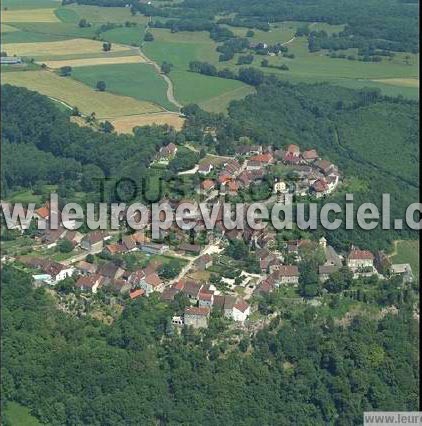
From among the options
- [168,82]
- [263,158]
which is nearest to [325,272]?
[263,158]

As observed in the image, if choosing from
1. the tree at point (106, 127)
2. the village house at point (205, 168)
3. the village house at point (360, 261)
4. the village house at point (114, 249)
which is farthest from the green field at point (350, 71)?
the village house at point (114, 249)

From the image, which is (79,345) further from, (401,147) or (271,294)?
(401,147)

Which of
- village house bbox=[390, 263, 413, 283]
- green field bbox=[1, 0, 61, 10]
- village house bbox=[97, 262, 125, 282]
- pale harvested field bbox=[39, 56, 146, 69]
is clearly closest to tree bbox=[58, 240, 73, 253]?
village house bbox=[97, 262, 125, 282]

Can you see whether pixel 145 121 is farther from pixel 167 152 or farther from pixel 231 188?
pixel 231 188

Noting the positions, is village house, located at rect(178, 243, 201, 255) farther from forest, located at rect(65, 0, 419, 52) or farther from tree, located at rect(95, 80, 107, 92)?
forest, located at rect(65, 0, 419, 52)

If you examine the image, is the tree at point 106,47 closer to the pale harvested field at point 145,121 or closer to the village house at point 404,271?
the pale harvested field at point 145,121

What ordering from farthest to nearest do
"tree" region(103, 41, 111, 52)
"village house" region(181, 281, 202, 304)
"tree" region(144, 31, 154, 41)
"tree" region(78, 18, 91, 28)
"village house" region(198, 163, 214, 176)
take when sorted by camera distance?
"tree" region(78, 18, 91, 28) → "tree" region(144, 31, 154, 41) → "tree" region(103, 41, 111, 52) → "village house" region(198, 163, 214, 176) → "village house" region(181, 281, 202, 304)

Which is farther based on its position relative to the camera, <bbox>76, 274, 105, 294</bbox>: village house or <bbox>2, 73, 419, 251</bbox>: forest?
<bbox>2, 73, 419, 251</bbox>: forest
